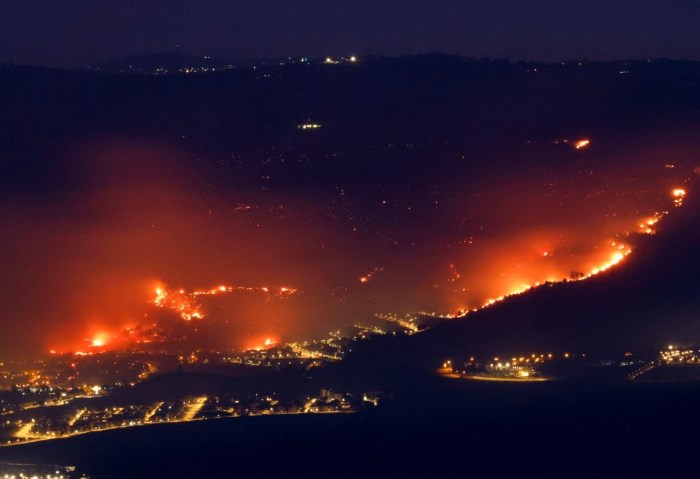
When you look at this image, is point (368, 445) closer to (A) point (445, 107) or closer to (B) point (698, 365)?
(B) point (698, 365)

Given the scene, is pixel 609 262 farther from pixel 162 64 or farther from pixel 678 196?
pixel 162 64

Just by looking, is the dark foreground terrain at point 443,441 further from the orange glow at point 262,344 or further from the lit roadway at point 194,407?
the orange glow at point 262,344

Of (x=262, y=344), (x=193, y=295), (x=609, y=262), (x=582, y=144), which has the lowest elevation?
(x=262, y=344)

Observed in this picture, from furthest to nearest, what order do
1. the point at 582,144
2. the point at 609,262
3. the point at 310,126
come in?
1. the point at 310,126
2. the point at 582,144
3. the point at 609,262

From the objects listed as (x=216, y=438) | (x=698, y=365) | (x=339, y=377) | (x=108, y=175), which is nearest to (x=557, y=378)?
(x=698, y=365)

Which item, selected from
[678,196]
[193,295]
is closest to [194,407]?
[193,295]

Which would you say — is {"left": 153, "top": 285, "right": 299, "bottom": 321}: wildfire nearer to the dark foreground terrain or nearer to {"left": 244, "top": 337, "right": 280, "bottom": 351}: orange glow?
{"left": 244, "top": 337, "right": 280, "bottom": 351}: orange glow

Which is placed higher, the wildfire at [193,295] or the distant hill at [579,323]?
the wildfire at [193,295]

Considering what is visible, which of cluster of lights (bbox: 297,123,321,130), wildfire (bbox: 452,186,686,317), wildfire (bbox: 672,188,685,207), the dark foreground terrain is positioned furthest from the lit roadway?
cluster of lights (bbox: 297,123,321,130)

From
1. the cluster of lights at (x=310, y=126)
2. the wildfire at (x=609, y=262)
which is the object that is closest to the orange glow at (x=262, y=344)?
the wildfire at (x=609, y=262)

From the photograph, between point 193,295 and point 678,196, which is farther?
point 678,196

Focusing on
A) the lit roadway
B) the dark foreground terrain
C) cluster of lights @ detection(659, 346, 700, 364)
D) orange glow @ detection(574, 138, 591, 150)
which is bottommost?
the dark foreground terrain

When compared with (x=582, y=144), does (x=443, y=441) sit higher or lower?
lower
